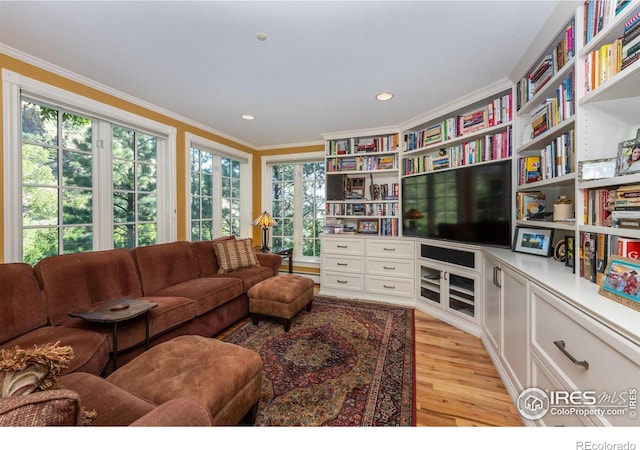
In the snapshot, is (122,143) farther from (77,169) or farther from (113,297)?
(113,297)

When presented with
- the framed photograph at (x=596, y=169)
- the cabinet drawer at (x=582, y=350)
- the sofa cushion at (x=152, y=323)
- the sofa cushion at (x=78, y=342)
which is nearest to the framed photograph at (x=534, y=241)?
the framed photograph at (x=596, y=169)

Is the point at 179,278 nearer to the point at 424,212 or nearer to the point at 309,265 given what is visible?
the point at 309,265

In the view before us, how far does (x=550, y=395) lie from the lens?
117cm

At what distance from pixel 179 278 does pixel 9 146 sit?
1.58 meters

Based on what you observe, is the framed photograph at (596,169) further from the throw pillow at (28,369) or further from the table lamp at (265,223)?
the table lamp at (265,223)

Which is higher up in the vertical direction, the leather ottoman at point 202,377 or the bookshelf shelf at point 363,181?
the bookshelf shelf at point 363,181

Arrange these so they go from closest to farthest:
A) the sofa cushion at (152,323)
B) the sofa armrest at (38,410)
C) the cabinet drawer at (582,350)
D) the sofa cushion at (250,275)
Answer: the sofa armrest at (38,410) → the cabinet drawer at (582,350) → the sofa cushion at (152,323) → the sofa cushion at (250,275)

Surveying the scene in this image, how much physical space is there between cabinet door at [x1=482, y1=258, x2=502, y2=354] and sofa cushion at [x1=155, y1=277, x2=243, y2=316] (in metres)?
2.31

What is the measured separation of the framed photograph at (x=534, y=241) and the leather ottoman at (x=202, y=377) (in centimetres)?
211

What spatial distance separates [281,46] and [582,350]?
7.42 feet

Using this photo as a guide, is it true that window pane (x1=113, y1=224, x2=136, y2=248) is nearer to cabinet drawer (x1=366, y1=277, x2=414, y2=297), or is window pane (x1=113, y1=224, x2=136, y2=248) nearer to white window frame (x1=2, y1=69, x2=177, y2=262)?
white window frame (x1=2, y1=69, x2=177, y2=262)

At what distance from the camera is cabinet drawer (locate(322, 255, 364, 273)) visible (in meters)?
3.47

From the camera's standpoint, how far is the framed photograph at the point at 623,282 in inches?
35.7

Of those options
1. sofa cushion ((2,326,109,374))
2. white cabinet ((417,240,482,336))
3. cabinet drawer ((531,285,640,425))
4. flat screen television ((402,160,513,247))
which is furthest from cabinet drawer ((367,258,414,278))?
sofa cushion ((2,326,109,374))
